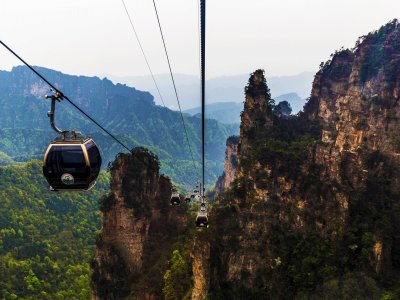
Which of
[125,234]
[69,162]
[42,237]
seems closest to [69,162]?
[69,162]

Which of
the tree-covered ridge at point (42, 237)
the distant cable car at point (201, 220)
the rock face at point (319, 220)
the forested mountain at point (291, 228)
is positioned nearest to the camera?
the distant cable car at point (201, 220)

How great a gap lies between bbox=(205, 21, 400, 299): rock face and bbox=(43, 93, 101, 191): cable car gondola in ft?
67.7

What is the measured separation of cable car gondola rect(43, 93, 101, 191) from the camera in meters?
10.3

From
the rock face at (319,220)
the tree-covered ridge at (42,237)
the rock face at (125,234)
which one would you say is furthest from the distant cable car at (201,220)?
the tree-covered ridge at (42,237)

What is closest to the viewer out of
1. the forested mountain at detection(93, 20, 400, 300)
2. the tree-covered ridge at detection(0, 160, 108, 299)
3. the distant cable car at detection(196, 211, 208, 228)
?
the distant cable car at detection(196, 211, 208, 228)

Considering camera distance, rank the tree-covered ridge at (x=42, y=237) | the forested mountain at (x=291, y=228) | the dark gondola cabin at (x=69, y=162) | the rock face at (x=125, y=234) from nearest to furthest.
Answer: the dark gondola cabin at (x=69, y=162), the forested mountain at (x=291, y=228), the rock face at (x=125, y=234), the tree-covered ridge at (x=42, y=237)

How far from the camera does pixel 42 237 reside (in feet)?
255

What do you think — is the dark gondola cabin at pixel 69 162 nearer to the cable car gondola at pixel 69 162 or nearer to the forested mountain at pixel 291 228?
the cable car gondola at pixel 69 162

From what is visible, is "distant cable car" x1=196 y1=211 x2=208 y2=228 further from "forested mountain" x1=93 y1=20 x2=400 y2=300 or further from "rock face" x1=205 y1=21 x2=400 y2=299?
"rock face" x1=205 y1=21 x2=400 y2=299

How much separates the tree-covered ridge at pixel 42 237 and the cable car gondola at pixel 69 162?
52332mm

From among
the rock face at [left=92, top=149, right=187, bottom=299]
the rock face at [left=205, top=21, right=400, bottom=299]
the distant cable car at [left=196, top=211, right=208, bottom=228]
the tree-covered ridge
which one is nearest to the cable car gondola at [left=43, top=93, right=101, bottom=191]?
the distant cable car at [left=196, top=211, right=208, bottom=228]

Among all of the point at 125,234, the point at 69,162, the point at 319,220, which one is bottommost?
the point at 125,234

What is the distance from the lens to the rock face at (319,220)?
92.6ft

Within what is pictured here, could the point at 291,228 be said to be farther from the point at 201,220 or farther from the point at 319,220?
the point at 201,220
